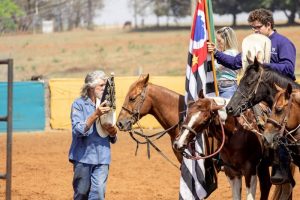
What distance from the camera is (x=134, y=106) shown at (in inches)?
364

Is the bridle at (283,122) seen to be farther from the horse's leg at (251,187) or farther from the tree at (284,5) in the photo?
the tree at (284,5)

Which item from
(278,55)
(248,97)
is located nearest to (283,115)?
(248,97)

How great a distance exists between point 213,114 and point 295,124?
→ 0.86 metres

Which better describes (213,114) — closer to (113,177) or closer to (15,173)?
(113,177)

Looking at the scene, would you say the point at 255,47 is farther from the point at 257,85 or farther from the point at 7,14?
the point at 7,14

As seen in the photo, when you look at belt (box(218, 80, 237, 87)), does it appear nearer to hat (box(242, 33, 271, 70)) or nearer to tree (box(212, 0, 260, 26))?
hat (box(242, 33, 271, 70))

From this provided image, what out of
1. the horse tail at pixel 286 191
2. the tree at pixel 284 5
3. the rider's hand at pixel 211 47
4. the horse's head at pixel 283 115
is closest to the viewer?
the horse's head at pixel 283 115

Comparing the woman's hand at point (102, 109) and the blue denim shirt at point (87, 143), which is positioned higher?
the woman's hand at point (102, 109)

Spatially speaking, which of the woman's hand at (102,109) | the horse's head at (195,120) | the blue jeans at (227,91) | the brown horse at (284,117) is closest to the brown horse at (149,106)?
the blue jeans at (227,91)

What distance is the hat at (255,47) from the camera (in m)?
8.48

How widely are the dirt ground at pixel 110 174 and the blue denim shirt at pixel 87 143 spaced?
321 centimetres

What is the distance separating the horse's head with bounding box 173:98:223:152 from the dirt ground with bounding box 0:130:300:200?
324 centimetres

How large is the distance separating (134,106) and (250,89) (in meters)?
1.69

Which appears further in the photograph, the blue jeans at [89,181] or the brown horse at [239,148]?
the brown horse at [239,148]
